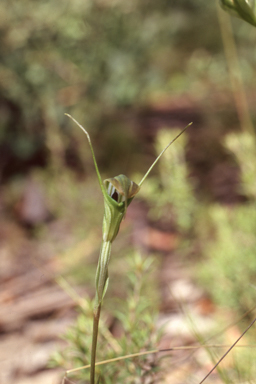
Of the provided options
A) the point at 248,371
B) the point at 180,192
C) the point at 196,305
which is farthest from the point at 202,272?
the point at 248,371

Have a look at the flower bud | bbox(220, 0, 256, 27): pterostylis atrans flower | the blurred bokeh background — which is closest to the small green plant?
the blurred bokeh background

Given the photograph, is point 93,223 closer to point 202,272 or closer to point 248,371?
point 202,272

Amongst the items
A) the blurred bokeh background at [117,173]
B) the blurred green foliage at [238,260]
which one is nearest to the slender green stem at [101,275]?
the blurred bokeh background at [117,173]

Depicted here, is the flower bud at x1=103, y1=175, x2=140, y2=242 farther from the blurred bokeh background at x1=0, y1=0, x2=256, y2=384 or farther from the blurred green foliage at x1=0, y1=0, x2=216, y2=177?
the blurred green foliage at x1=0, y1=0, x2=216, y2=177

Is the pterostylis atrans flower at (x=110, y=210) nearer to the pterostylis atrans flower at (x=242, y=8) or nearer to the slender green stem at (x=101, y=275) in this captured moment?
the slender green stem at (x=101, y=275)

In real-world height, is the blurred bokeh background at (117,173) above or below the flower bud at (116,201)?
below

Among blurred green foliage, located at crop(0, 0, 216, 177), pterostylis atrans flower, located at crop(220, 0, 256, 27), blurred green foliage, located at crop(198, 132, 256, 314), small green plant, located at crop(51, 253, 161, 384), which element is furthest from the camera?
blurred green foliage, located at crop(0, 0, 216, 177)
